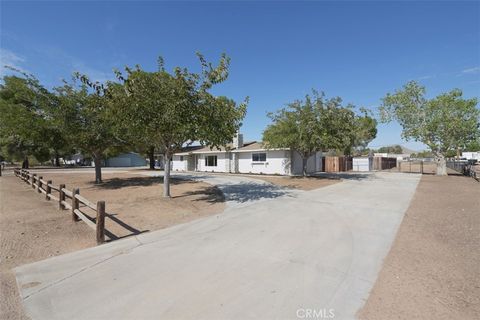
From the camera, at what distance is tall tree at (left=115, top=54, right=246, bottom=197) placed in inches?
335

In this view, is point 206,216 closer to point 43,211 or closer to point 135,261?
point 135,261

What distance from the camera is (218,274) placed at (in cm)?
389

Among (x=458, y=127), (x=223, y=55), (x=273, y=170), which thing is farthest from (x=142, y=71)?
(x=458, y=127)

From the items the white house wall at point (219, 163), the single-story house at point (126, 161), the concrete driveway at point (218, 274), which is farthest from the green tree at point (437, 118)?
the single-story house at point (126, 161)

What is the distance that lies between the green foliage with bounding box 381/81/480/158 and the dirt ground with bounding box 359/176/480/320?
66.3 ft

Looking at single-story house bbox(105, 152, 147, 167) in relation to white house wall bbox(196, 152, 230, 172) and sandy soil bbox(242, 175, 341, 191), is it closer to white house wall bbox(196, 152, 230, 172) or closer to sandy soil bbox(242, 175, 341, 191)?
white house wall bbox(196, 152, 230, 172)

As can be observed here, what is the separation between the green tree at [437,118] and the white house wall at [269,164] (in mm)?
12007

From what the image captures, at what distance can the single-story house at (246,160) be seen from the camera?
25095 millimetres

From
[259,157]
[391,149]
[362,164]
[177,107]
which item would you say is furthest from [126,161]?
[391,149]

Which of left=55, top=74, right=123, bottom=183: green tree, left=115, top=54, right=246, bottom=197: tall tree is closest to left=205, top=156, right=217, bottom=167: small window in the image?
left=55, top=74, right=123, bottom=183: green tree

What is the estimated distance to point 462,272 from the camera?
4016mm

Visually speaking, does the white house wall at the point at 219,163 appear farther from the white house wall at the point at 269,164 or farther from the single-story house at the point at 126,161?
the single-story house at the point at 126,161

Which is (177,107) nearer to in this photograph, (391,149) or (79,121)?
(79,121)

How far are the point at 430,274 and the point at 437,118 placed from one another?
24952 millimetres
